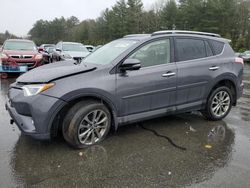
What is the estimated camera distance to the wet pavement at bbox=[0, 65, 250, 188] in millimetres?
3342

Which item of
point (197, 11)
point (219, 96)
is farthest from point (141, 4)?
point (219, 96)

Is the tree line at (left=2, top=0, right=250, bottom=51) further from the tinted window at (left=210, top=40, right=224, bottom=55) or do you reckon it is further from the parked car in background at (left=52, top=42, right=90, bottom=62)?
the tinted window at (left=210, top=40, right=224, bottom=55)

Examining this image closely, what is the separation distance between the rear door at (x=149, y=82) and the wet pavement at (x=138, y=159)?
575 mm

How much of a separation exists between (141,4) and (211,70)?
165 ft

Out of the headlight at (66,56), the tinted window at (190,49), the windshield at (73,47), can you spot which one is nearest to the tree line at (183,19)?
the windshield at (73,47)

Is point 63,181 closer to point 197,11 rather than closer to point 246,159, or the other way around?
point 246,159

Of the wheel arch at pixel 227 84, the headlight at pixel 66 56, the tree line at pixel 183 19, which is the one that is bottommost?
the wheel arch at pixel 227 84

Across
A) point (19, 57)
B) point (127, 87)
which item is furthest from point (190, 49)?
point (19, 57)

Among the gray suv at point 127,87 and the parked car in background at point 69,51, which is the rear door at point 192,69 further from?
the parked car in background at point 69,51

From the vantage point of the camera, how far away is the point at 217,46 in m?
5.62

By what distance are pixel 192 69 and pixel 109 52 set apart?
61.5 inches

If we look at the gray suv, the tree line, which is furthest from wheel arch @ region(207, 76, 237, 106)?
the tree line

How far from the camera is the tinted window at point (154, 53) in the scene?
463 cm

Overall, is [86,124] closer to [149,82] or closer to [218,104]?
[149,82]
